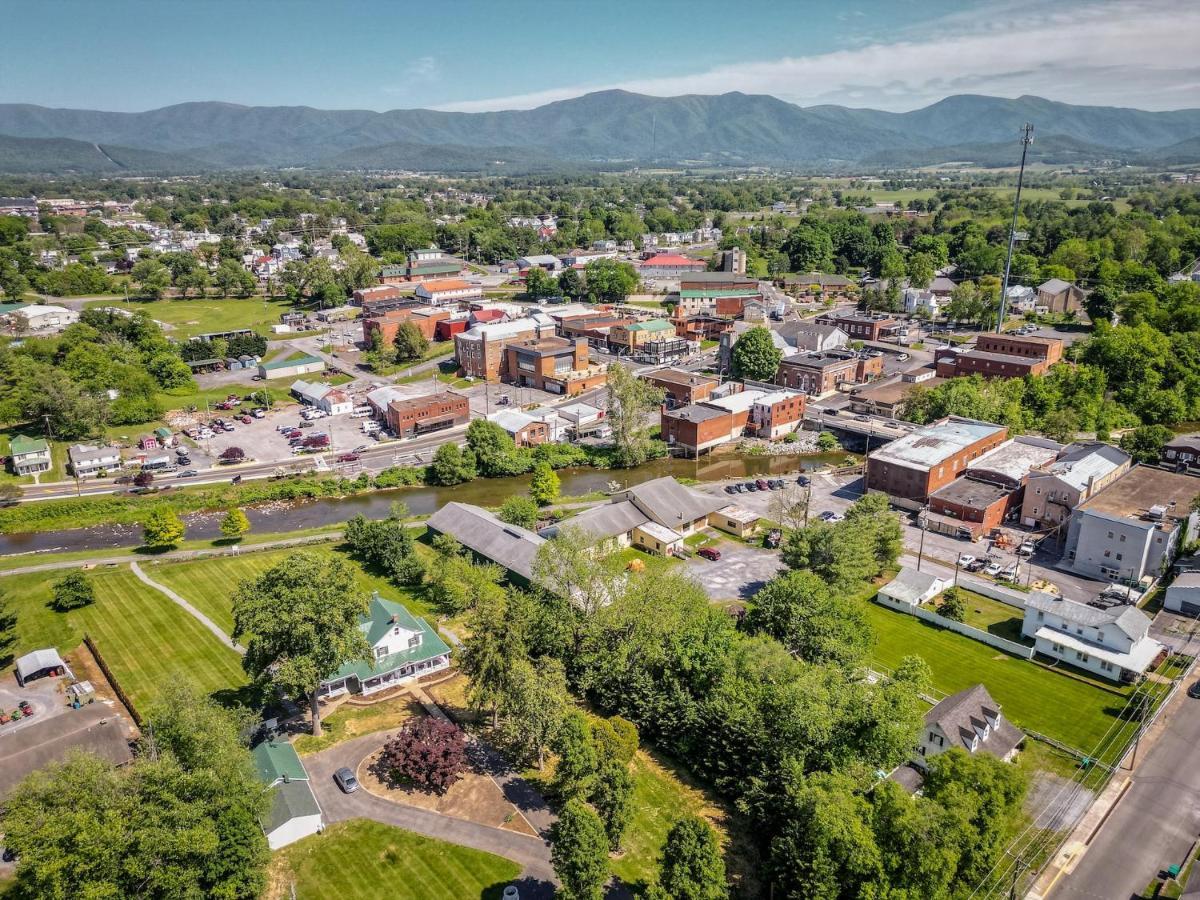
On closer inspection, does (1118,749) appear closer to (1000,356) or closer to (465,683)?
(465,683)

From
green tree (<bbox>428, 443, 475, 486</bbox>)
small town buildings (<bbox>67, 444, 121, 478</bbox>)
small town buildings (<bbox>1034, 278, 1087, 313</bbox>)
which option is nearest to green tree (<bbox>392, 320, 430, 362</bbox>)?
green tree (<bbox>428, 443, 475, 486</bbox>)

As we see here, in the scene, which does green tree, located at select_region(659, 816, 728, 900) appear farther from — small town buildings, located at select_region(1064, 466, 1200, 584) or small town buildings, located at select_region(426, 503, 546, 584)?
small town buildings, located at select_region(1064, 466, 1200, 584)

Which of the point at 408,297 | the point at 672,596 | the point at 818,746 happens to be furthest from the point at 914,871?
the point at 408,297

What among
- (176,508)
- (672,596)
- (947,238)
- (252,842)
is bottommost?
(176,508)

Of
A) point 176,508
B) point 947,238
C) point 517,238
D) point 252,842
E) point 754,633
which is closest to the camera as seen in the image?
point 252,842

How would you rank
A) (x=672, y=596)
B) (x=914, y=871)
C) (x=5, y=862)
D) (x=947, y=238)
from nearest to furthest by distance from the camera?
(x=914, y=871) < (x=5, y=862) < (x=672, y=596) < (x=947, y=238)

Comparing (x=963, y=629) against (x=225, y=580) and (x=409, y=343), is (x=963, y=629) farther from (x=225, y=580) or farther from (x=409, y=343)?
(x=409, y=343)

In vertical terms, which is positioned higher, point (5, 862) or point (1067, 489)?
point (1067, 489)

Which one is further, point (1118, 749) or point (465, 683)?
point (465, 683)
